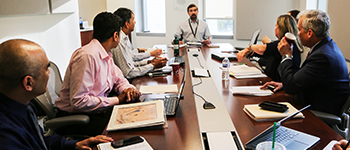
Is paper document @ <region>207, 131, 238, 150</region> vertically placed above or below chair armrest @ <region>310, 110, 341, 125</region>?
above

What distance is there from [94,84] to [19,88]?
3.08 ft

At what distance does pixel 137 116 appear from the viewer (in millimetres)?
1676

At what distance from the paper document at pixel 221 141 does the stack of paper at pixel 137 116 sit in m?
0.29

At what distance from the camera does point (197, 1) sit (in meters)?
6.90

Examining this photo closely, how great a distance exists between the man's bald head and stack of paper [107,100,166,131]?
0.56 meters

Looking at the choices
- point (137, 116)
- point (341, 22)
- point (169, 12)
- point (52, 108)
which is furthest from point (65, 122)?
point (169, 12)

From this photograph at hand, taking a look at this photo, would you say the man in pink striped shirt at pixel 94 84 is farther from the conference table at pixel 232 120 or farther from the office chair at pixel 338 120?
the office chair at pixel 338 120

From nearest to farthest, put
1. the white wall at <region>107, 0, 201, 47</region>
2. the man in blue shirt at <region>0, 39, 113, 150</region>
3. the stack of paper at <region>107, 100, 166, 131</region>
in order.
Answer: the man in blue shirt at <region>0, 39, 113, 150</region> → the stack of paper at <region>107, 100, 166, 131</region> → the white wall at <region>107, 0, 201, 47</region>

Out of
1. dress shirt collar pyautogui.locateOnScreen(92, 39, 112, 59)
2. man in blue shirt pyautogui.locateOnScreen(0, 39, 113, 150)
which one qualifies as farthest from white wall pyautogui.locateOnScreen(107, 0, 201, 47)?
man in blue shirt pyautogui.locateOnScreen(0, 39, 113, 150)

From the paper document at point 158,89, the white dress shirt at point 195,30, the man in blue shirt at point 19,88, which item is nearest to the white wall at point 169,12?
the white dress shirt at point 195,30

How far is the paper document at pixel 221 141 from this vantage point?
1377 millimetres

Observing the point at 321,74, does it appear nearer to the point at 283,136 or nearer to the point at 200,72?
the point at 283,136

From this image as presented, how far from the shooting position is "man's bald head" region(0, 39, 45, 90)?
43.9 inches

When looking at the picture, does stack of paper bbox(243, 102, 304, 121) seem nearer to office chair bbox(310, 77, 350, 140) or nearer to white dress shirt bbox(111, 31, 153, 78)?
office chair bbox(310, 77, 350, 140)
